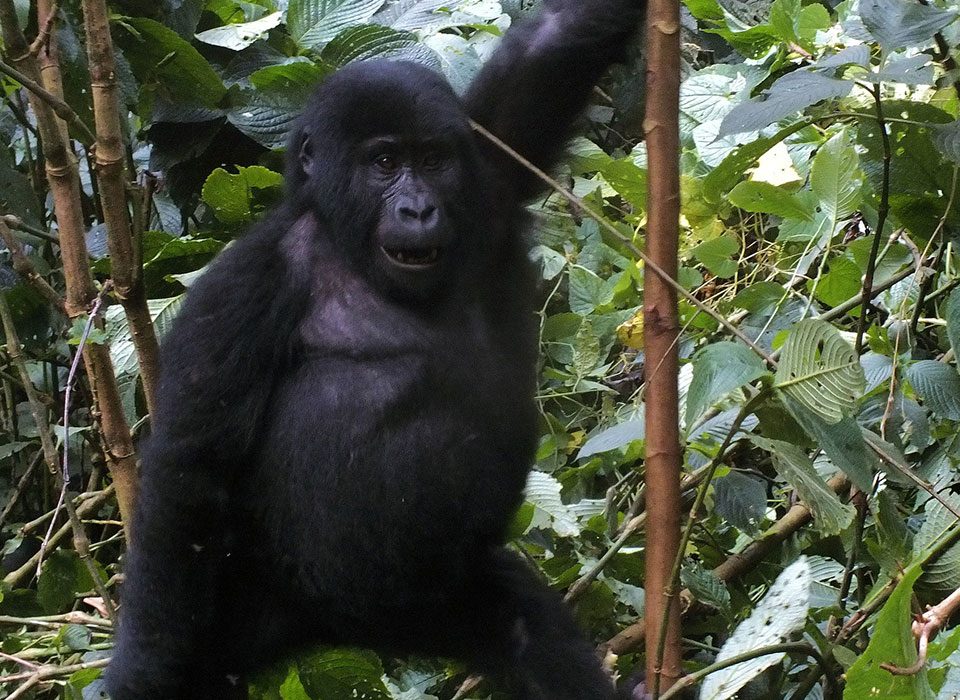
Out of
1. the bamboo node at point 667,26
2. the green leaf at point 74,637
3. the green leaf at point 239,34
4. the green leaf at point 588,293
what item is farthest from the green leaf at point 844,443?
the green leaf at point 239,34

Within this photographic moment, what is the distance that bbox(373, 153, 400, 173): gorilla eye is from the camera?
2.10m

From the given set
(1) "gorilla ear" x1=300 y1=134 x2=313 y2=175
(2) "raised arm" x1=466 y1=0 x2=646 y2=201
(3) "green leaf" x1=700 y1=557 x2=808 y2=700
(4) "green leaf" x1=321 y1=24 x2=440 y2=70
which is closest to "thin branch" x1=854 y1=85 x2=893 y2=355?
(3) "green leaf" x1=700 y1=557 x2=808 y2=700

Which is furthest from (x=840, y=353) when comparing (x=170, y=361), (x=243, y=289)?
(x=170, y=361)

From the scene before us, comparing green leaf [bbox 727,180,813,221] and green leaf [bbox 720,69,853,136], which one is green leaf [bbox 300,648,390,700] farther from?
green leaf [bbox 720,69,853,136]

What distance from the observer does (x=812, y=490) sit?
1568mm

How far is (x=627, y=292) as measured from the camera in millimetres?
2768

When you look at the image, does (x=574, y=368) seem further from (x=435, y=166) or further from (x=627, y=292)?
(x=435, y=166)

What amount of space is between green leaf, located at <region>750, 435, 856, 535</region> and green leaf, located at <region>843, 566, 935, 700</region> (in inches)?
18.8

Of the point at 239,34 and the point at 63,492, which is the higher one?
the point at 239,34

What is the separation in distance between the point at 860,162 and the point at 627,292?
80 centimetres

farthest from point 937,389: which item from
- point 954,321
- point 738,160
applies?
point 738,160

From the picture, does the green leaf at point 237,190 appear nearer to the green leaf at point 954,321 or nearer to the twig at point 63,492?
→ the twig at point 63,492

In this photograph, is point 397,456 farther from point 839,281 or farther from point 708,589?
point 839,281

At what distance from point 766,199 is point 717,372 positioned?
77 cm
